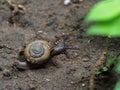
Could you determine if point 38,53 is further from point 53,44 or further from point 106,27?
point 106,27

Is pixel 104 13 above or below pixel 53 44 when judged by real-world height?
above

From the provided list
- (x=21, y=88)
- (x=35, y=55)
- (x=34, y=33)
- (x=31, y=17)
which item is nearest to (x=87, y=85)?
(x=21, y=88)

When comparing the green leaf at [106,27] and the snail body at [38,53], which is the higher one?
the green leaf at [106,27]

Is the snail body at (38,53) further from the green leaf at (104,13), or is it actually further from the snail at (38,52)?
the green leaf at (104,13)

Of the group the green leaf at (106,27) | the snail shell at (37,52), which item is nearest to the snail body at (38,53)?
the snail shell at (37,52)

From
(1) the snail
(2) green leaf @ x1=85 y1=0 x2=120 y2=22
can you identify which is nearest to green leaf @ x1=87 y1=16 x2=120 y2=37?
(2) green leaf @ x1=85 y1=0 x2=120 y2=22

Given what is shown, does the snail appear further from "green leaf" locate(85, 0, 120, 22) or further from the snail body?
"green leaf" locate(85, 0, 120, 22)

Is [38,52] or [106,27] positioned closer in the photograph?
[106,27]

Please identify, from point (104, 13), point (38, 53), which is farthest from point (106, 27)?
point (38, 53)

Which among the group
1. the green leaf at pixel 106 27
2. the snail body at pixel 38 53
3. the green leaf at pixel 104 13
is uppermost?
the green leaf at pixel 104 13
